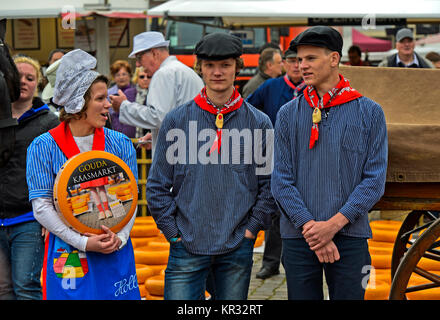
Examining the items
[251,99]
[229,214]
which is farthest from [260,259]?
[229,214]

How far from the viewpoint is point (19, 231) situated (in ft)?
16.4

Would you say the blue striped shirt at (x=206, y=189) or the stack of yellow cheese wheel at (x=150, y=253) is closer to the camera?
the blue striped shirt at (x=206, y=189)

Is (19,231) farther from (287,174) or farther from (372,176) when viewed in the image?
(372,176)

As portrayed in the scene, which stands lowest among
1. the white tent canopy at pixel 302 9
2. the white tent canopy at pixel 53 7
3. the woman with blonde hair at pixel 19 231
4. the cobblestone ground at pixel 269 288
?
the cobblestone ground at pixel 269 288

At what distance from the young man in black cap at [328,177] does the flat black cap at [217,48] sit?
36 cm

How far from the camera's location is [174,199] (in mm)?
4246

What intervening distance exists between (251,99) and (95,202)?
3811 millimetres

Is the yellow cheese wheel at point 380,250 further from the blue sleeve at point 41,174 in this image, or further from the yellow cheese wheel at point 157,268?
the blue sleeve at point 41,174

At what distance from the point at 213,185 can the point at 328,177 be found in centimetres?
62

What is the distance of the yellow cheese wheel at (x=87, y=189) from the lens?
152 inches

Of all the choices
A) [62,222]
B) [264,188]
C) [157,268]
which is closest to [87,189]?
[62,222]

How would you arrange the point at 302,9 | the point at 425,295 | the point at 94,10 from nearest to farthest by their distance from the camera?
the point at 425,295 < the point at 302,9 < the point at 94,10

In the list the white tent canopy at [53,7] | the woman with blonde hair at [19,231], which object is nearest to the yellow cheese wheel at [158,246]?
the woman with blonde hair at [19,231]

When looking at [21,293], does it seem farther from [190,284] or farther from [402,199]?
[402,199]
